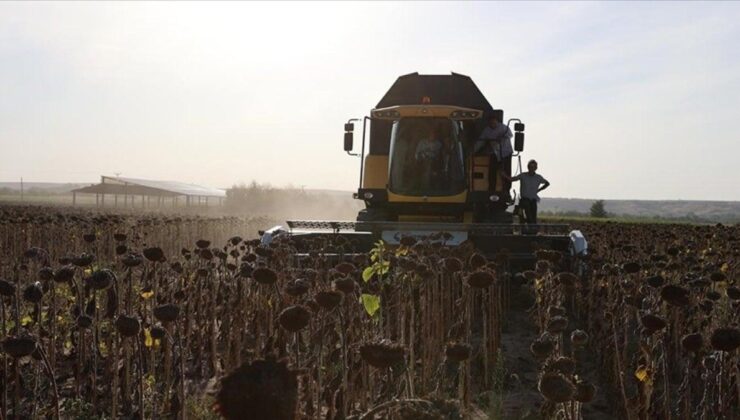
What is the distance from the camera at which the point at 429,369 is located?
6.93 metres

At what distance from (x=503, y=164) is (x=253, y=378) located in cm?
1426

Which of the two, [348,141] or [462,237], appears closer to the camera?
[462,237]

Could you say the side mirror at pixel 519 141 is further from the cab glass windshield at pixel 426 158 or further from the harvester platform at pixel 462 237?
the harvester platform at pixel 462 237

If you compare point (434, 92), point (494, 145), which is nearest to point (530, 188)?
point (494, 145)

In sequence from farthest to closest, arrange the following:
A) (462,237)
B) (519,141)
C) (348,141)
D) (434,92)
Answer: (434,92), (348,141), (519,141), (462,237)

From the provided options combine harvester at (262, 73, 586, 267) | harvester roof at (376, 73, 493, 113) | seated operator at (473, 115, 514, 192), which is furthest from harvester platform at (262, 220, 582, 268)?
harvester roof at (376, 73, 493, 113)

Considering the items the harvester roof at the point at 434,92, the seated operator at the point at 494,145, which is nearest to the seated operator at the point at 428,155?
the seated operator at the point at 494,145

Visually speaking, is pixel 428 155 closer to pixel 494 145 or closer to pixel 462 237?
pixel 494 145

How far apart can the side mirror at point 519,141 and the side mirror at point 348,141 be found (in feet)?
9.88

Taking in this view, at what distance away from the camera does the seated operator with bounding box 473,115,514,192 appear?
1490 cm

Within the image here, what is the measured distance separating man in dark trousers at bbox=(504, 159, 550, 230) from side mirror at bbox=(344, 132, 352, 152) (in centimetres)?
299

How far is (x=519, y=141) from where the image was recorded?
14.3m

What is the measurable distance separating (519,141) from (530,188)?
126 cm

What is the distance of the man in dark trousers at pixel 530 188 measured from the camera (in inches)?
595
